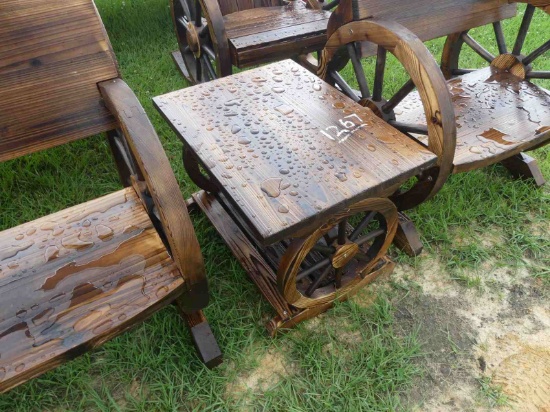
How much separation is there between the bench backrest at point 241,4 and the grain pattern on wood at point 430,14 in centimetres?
118

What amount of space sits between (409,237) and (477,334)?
0.52 meters

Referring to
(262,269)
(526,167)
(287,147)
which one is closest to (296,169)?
(287,147)

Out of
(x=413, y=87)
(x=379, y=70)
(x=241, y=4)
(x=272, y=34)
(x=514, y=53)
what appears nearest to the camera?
(x=413, y=87)

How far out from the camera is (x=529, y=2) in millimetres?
2246

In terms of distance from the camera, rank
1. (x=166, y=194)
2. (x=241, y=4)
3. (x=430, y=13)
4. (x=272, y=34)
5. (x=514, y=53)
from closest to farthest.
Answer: (x=166, y=194)
(x=430, y=13)
(x=514, y=53)
(x=272, y=34)
(x=241, y=4)

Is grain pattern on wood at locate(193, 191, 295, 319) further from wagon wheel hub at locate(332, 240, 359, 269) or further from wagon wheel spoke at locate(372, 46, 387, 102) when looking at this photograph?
wagon wheel spoke at locate(372, 46, 387, 102)

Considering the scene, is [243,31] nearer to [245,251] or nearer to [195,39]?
[195,39]

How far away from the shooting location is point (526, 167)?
2.52m

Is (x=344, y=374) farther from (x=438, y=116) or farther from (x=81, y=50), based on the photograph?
(x=81, y=50)

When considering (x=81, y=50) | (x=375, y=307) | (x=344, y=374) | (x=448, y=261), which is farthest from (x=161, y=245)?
(x=448, y=261)

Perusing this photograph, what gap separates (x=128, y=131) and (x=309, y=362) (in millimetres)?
1114

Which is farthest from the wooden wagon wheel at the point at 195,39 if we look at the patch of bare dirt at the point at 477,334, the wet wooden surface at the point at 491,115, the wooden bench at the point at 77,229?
the patch of bare dirt at the point at 477,334

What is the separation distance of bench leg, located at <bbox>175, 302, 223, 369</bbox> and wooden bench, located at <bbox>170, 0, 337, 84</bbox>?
151cm

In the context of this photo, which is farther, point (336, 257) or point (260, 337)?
point (260, 337)
